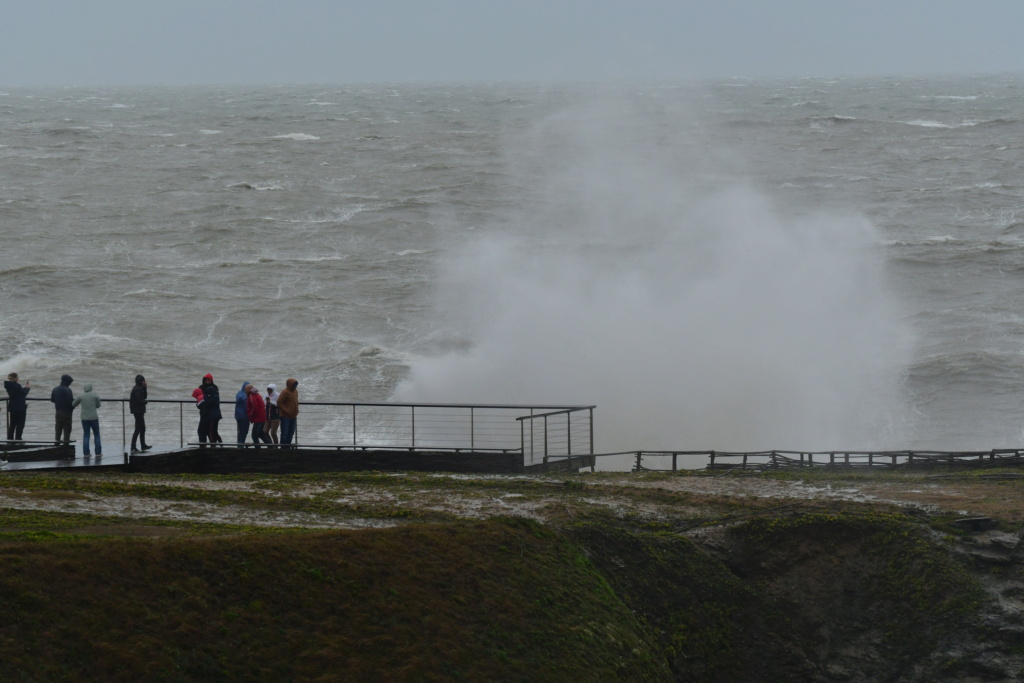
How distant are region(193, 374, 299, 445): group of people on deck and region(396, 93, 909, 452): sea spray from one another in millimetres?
11791

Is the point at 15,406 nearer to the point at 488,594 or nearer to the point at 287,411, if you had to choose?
the point at 287,411

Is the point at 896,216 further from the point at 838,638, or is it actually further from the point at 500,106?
the point at 500,106

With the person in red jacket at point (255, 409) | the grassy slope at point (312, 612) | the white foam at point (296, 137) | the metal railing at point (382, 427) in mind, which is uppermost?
the white foam at point (296, 137)

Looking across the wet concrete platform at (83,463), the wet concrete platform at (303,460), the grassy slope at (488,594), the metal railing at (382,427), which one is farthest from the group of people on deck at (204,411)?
the metal railing at (382,427)

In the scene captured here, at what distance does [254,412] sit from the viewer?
19938 mm

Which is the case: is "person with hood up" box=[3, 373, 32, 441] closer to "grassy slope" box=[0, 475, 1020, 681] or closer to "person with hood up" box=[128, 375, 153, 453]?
"person with hood up" box=[128, 375, 153, 453]

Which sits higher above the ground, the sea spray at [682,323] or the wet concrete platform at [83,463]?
the sea spray at [682,323]

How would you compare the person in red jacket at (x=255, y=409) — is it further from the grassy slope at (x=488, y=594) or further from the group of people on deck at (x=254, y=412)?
the grassy slope at (x=488, y=594)

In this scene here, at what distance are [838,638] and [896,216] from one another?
4928 cm

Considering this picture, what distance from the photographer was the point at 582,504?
15.6 metres

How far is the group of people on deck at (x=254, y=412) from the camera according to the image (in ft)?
64.9

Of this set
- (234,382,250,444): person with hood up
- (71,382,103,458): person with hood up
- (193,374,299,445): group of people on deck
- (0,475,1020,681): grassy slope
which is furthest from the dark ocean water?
(0,475,1020,681): grassy slope

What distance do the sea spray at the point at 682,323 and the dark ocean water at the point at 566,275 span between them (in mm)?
132

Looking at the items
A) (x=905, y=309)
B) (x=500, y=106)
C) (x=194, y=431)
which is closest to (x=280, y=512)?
(x=194, y=431)
